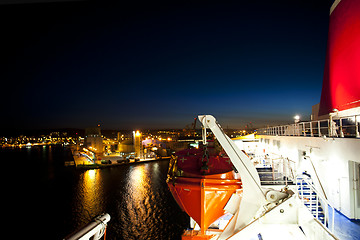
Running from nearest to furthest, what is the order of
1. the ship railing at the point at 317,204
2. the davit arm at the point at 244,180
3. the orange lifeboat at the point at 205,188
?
the davit arm at the point at 244,180 → the ship railing at the point at 317,204 → the orange lifeboat at the point at 205,188

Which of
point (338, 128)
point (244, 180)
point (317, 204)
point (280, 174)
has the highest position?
point (338, 128)

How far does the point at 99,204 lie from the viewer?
19.2 meters

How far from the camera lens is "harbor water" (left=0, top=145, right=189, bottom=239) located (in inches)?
577

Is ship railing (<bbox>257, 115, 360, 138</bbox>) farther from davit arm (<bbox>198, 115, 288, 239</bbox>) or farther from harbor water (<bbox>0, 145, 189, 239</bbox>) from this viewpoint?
harbor water (<bbox>0, 145, 189, 239</bbox>)

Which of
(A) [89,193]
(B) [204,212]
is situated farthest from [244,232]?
(A) [89,193]

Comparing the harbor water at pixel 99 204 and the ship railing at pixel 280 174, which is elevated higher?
the ship railing at pixel 280 174

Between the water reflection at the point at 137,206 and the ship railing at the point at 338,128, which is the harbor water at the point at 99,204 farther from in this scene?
the ship railing at the point at 338,128

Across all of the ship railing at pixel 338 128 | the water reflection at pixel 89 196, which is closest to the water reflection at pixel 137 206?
the water reflection at pixel 89 196

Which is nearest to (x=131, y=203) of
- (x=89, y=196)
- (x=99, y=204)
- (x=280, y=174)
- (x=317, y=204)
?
(x=99, y=204)

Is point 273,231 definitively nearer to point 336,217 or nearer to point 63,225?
point 336,217

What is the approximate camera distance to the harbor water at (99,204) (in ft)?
48.1

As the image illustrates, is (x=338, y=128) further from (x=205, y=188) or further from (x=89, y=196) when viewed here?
(x=89, y=196)

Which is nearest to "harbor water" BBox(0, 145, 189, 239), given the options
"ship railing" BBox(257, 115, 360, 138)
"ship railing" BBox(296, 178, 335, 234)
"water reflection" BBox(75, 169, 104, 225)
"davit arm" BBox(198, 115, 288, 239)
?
"water reflection" BBox(75, 169, 104, 225)

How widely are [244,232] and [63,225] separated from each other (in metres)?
16.8
